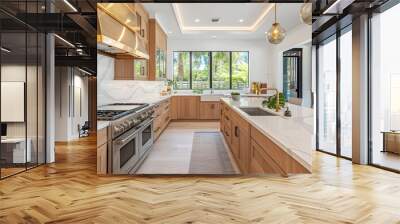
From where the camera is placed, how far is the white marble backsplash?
4.84 meters

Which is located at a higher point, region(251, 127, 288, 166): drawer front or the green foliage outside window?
the green foliage outside window

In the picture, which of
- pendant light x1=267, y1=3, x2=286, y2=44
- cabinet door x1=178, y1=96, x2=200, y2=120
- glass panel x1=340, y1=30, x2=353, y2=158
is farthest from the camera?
cabinet door x1=178, y1=96, x2=200, y2=120

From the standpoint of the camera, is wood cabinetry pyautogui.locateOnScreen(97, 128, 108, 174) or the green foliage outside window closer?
wood cabinetry pyautogui.locateOnScreen(97, 128, 108, 174)

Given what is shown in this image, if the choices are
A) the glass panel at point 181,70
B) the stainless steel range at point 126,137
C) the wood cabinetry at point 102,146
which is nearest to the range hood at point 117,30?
the stainless steel range at point 126,137

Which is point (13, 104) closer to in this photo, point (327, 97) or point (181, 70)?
point (181, 70)

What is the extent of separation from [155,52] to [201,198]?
525cm

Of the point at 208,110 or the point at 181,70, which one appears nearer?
the point at 181,70

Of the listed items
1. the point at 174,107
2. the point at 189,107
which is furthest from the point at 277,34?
the point at 174,107

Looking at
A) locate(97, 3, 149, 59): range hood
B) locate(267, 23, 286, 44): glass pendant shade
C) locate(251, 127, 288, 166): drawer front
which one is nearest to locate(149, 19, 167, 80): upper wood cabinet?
locate(97, 3, 149, 59): range hood

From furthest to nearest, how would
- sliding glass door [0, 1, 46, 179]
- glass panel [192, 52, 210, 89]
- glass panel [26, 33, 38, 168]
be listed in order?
glass panel [192, 52, 210, 89] → glass panel [26, 33, 38, 168] → sliding glass door [0, 1, 46, 179]

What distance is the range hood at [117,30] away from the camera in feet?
13.8

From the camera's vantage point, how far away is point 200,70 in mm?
9312

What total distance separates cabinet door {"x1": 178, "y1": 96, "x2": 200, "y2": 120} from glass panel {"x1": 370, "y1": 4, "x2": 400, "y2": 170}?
4.94m

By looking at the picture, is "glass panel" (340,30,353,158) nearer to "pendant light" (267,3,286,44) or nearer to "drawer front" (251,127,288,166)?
"pendant light" (267,3,286,44)
